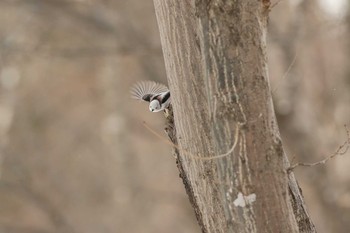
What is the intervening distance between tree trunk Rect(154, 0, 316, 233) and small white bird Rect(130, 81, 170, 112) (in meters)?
0.26

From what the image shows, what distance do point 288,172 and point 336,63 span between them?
813 cm

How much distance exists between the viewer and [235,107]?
2.03 metres

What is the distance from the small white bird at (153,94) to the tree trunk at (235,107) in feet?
0.84

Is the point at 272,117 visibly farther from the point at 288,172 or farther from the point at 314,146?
the point at 314,146

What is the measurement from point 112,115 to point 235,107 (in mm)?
8670

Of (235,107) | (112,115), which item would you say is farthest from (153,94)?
(112,115)

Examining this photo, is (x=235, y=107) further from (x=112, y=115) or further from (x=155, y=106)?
(x=112, y=115)

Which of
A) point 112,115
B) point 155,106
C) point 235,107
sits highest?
point 112,115

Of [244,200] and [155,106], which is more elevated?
[155,106]

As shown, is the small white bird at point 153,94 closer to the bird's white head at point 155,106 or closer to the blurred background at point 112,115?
the bird's white head at point 155,106

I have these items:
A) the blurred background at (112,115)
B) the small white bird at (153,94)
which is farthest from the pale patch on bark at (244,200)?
the blurred background at (112,115)

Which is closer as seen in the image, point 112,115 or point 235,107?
point 235,107

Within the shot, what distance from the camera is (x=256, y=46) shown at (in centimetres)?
205

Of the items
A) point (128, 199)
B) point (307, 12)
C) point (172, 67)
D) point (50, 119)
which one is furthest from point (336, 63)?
point (172, 67)
